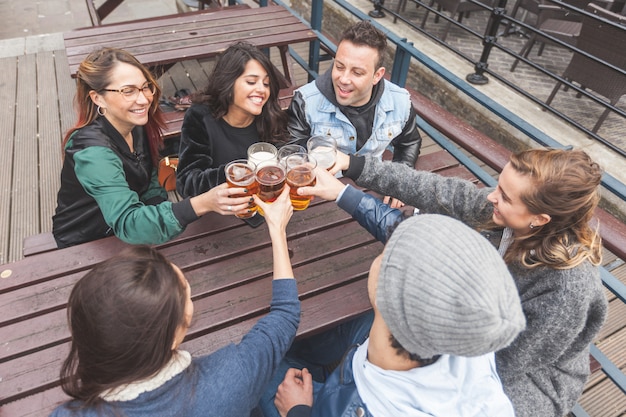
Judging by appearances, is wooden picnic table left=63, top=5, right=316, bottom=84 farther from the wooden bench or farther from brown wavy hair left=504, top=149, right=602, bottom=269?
brown wavy hair left=504, top=149, right=602, bottom=269

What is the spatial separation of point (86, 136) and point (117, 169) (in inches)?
8.9

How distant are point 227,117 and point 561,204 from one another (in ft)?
5.37

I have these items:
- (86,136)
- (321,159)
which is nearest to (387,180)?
(321,159)

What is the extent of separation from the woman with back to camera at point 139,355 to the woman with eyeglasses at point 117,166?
0.62 m

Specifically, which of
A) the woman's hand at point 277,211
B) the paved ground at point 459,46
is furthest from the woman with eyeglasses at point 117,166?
the paved ground at point 459,46

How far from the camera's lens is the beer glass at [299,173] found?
68.1 inches

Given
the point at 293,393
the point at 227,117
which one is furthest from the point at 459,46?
the point at 293,393

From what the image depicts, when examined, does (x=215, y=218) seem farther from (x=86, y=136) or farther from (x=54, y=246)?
(x=54, y=246)

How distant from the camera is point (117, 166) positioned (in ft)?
6.23

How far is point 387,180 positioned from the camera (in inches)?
81.8

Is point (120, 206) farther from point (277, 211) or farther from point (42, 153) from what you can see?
point (42, 153)


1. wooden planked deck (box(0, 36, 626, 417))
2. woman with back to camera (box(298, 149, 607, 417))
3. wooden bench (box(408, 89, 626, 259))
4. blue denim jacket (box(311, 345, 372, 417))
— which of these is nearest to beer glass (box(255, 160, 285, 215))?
woman with back to camera (box(298, 149, 607, 417))

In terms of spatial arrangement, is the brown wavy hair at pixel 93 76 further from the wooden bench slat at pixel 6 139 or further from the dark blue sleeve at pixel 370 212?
the wooden bench slat at pixel 6 139

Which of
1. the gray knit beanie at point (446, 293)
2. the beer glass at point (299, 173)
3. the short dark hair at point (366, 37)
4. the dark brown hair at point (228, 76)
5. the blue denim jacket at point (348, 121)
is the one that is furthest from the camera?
the blue denim jacket at point (348, 121)
